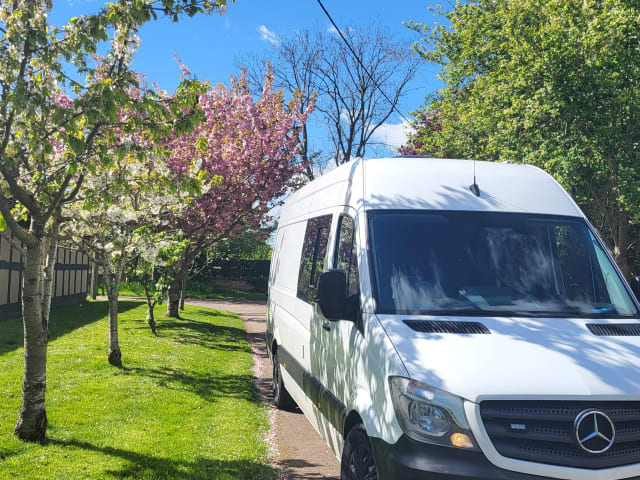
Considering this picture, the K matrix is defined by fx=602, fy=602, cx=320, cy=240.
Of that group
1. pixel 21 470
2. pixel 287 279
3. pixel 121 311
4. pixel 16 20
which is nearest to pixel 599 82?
pixel 287 279

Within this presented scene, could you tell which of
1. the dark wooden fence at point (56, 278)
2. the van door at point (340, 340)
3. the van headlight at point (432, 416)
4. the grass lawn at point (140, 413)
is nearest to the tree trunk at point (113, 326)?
the grass lawn at point (140, 413)

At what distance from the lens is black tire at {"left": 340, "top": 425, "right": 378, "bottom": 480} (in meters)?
3.88

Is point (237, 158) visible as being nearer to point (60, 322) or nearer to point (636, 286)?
point (60, 322)

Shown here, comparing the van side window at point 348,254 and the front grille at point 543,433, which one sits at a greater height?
the van side window at point 348,254

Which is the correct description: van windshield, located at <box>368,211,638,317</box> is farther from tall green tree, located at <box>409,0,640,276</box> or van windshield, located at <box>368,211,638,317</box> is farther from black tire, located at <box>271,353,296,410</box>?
tall green tree, located at <box>409,0,640,276</box>

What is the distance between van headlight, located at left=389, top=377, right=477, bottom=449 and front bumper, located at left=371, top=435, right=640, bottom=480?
0.04 metres

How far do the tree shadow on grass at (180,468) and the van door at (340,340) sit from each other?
48.3 inches

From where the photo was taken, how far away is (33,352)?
6316mm

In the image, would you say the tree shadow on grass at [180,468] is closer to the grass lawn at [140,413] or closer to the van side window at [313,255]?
the grass lawn at [140,413]

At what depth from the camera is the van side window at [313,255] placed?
19.1 ft

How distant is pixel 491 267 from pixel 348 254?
1140 mm

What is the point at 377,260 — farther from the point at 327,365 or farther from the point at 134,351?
the point at 134,351

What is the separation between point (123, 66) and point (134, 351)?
26.7 ft

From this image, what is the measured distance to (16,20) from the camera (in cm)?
570
